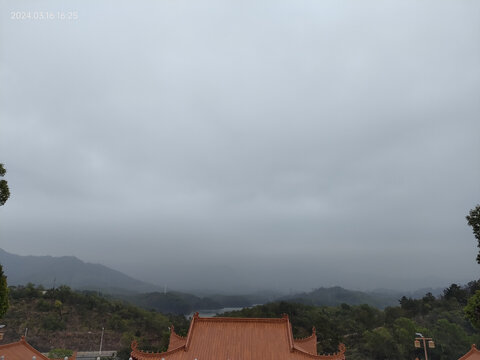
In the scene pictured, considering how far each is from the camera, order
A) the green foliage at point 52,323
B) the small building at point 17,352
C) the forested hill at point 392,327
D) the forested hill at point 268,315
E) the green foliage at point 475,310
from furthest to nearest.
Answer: the green foliage at point 52,323 → the forested hill at point 268,315 → the forested hill at point 392,327 → the small building at point 17,352 → the green foliage at point 475,310

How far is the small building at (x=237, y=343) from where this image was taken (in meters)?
18.2

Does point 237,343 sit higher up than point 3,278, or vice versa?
point 3,278

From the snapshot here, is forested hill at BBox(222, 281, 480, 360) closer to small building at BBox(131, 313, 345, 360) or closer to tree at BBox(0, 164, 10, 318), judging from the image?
small building at BBox(131, 313, 345, 360)

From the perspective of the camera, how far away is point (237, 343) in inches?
755

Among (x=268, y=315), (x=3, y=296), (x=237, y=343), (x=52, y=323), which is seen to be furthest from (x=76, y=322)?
(x=237, y=343)

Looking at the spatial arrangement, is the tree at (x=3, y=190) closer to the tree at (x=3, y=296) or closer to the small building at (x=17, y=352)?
the tree at (x=3, y=296)

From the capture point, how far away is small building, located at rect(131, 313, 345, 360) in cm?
1817

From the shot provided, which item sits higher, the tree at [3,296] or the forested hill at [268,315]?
the tree at [3,296]

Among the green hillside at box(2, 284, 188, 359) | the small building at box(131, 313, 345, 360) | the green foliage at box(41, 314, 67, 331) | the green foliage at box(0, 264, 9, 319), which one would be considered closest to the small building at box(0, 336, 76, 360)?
the green foliage at box(0, 264, 9, 319)

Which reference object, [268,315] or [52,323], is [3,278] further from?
[268,315]

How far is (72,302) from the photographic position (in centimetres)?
6869

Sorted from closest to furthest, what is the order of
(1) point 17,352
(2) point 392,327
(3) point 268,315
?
(1) point 17,352
(2) point 392,327
(3) point 268,315

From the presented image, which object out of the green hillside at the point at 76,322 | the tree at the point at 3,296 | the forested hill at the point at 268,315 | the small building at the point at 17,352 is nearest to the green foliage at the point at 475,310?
the tree at the point at 3,296

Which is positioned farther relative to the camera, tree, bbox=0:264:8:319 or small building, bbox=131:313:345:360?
small building, bbox=131:313:345:360
